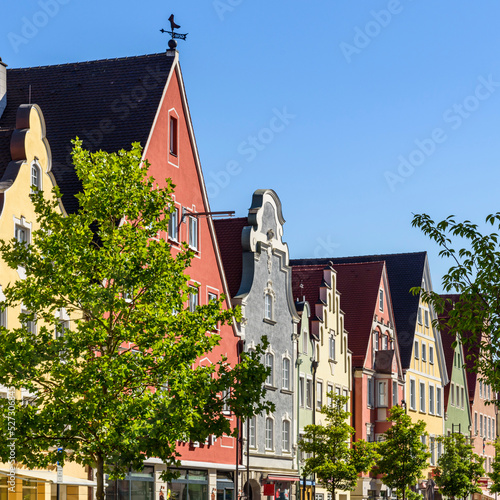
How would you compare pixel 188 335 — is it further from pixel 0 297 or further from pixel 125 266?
pixel 0 297

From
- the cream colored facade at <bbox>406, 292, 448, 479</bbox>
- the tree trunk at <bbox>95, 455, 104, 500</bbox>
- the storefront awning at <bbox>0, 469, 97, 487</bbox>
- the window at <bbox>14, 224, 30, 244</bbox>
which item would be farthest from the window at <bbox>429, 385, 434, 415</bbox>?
the tree trunk at <bbox>95, 455, 104, 500</bbox>

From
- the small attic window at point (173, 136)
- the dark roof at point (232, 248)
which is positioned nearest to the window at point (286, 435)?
the dark roof at point (232, 248)

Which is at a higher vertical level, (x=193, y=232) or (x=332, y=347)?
(x=193, y=232)

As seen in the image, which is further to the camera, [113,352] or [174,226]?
[174,226]

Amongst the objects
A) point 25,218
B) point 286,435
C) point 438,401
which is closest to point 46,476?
point 25,218

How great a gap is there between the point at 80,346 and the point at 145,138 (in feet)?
58.6

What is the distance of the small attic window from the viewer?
145ft

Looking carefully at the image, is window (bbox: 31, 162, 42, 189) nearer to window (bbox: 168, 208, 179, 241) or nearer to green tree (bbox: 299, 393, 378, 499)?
window (bbox: 168, 208, 179, 241)

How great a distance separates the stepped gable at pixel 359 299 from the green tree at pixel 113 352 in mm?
42850

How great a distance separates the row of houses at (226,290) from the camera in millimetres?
35062

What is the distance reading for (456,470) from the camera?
2908 inches

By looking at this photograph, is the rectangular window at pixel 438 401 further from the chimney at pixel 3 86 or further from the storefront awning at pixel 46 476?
the storefront awning at pixel 46 476

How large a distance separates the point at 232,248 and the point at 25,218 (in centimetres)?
2044

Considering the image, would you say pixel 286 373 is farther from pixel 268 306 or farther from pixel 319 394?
pixel 319 394
